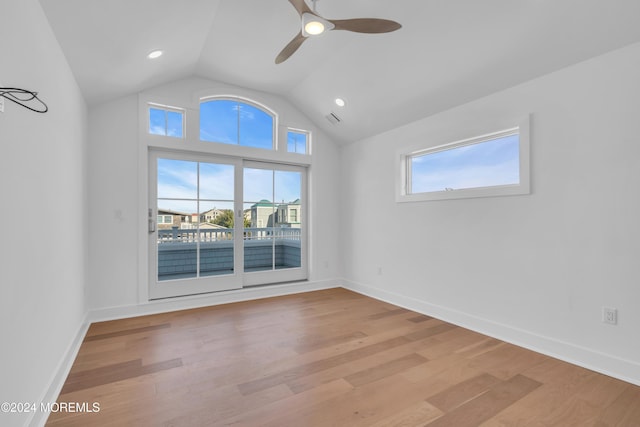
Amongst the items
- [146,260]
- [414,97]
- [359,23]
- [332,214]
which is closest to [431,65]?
[414,97]

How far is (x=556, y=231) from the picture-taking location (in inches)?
103

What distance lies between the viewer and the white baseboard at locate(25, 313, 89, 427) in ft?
5.44

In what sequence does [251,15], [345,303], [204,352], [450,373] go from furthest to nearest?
1. [345,303]
2. [251,15]
3. [204,352]
4. [450,373]

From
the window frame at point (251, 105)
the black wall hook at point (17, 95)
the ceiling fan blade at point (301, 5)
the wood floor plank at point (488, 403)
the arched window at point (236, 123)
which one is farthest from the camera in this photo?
the arched window at point (236, 123)

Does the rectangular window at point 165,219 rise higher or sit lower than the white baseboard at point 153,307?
higher

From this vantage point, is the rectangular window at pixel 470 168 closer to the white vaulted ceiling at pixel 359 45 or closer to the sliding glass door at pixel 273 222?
the white vaulted ceiling at pixel 359 45

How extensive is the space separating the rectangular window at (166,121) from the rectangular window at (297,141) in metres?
1.60

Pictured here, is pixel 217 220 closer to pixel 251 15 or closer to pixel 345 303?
pixel 345 303

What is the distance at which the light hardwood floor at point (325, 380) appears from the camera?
1.80 m

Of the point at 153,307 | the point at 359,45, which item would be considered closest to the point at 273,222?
the point at 153,307

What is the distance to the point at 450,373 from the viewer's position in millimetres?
2305

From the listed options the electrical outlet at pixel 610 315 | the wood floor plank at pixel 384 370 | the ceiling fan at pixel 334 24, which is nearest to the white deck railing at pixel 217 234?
the wood floor plank at pixel 384 370

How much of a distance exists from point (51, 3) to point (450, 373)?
3.63 meters

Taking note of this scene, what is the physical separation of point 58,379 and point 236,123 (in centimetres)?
344
